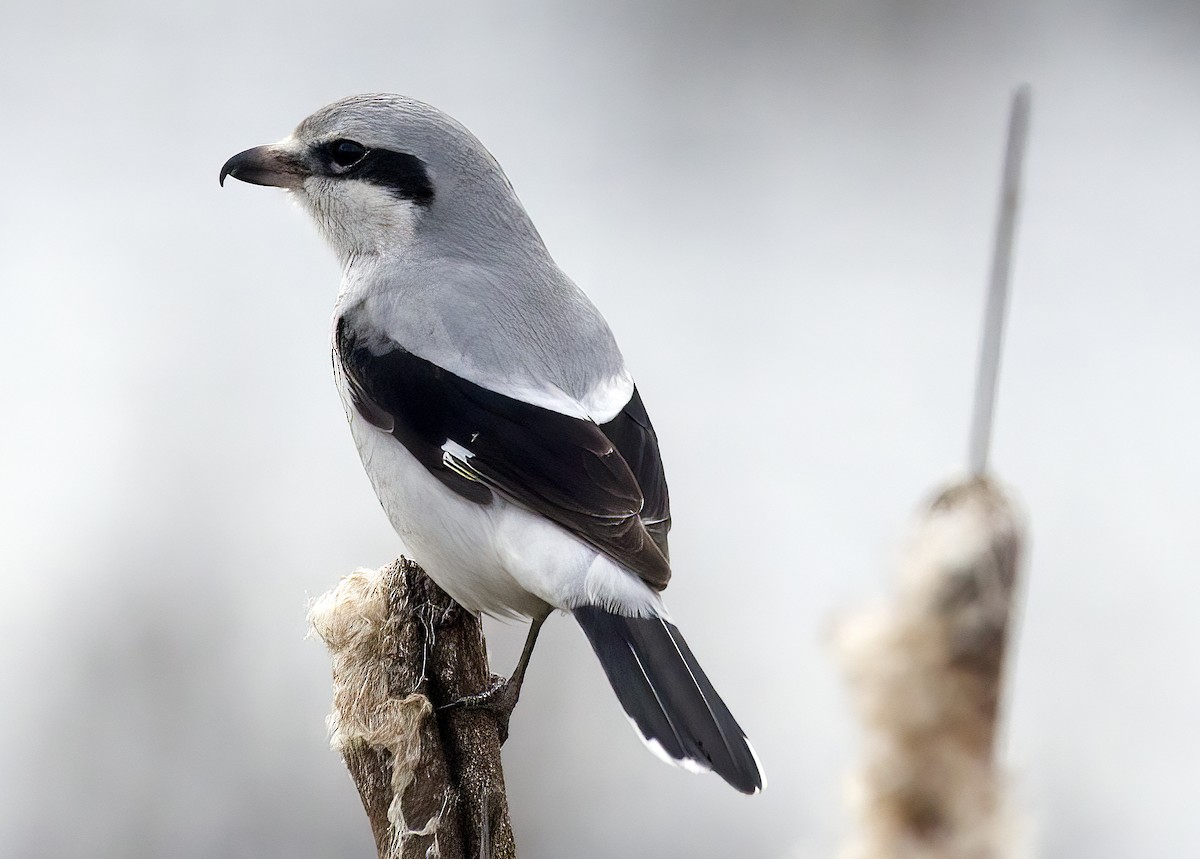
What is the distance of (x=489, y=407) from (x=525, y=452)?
0.30ft

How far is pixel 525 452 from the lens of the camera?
185cm

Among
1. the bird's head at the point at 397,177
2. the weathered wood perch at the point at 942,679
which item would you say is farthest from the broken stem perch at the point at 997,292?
the bird's head at the point at 397,177

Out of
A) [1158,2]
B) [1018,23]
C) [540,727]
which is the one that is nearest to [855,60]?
[1018,23]

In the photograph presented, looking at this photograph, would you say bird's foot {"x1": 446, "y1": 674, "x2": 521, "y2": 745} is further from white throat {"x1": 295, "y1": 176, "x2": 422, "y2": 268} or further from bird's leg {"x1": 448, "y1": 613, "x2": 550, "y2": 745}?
white throat {"x1": 295, "y1": 176, "x2": 422, "y2": 268}

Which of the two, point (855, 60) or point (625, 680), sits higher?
point (855, 60)

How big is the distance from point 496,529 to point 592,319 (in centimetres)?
41

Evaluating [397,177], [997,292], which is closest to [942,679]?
[997,292]

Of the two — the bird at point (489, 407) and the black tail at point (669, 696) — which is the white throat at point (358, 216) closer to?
the bird at point (489, 407)

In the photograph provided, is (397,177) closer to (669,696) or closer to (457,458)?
(457,458)

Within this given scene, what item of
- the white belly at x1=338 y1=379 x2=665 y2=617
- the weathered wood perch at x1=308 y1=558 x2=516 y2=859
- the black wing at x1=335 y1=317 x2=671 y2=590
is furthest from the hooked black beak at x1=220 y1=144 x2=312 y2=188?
the weathered wood perch at x1=308 y1=558 x2=516 y2=859

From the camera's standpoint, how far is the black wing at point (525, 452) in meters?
1.78

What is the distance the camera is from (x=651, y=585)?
5.75 feet

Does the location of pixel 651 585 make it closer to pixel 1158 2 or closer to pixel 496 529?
pixel 496 529

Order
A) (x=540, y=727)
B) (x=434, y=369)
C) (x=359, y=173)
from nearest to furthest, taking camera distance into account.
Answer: (x=434, y=369) → (x=359, y=173) → (x=540, y=727)
